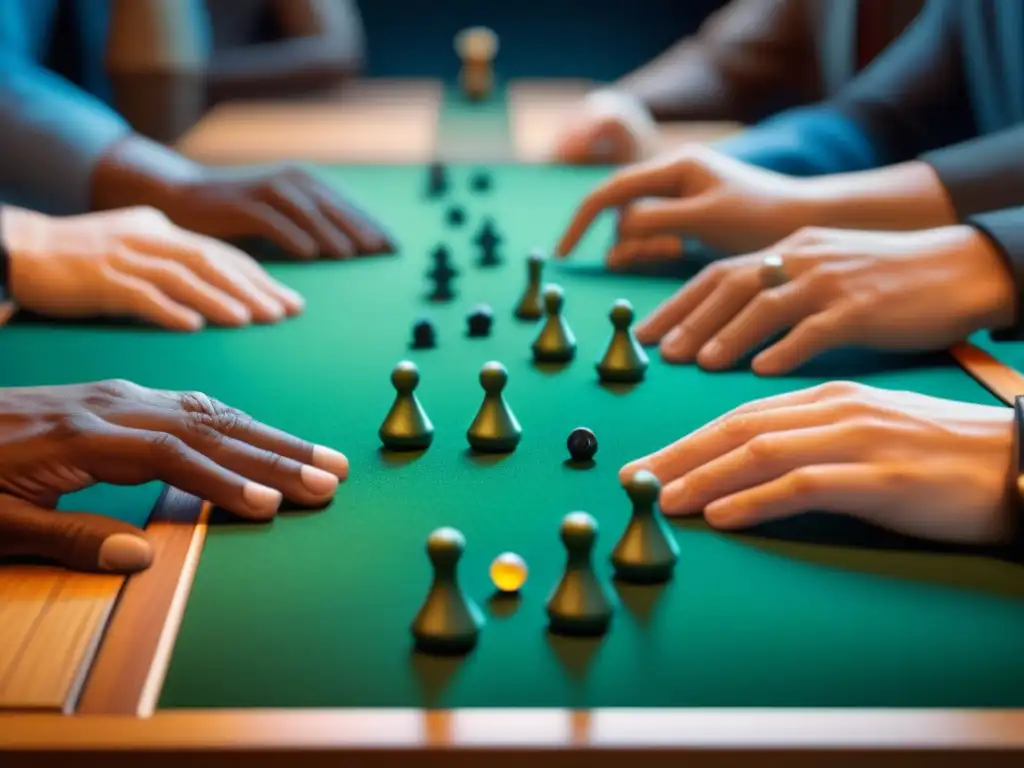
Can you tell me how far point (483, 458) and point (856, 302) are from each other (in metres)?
0.50

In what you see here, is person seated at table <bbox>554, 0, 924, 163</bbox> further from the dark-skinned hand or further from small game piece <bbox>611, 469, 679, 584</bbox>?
small game piece <bbox>611, 469, 679, 584</bbox>

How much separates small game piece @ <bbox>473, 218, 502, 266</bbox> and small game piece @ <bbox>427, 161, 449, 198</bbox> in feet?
1.67

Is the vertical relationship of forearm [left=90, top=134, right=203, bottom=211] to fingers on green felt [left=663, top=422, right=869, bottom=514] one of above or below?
above

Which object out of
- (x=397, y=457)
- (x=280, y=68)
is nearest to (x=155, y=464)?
(x=397, y=457)

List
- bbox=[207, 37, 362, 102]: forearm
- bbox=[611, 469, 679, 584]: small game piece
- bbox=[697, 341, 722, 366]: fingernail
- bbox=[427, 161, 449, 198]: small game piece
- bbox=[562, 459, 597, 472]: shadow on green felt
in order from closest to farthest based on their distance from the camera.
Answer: bbox=[611, 469, 679, 584]: small game piece, bbox=[562, 459, 597, 472]: shadow on green felt, bbox=[697, 341, 722, 366]: fingernail, bbox=[427, 161, 449, 198]: small game piece, bbox=[207, 37, 362, 102]: forearm

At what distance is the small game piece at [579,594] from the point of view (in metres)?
0.95

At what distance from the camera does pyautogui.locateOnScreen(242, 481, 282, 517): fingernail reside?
1.13 meters

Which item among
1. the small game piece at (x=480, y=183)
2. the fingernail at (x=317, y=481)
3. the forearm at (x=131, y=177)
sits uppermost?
the small game piece at (x=480, y=183)

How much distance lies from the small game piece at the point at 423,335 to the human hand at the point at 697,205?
0.48 meters

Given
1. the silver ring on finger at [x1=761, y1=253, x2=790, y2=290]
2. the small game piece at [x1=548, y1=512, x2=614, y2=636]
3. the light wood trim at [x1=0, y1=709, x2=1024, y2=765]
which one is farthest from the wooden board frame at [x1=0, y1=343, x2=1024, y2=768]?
the silver ring on finger at [x1=761, y1=253, x2=790, y2=290]

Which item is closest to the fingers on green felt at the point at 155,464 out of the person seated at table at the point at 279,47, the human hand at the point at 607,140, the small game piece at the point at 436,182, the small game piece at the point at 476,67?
the small game piece at the point at 436,182

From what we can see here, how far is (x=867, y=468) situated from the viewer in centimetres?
109

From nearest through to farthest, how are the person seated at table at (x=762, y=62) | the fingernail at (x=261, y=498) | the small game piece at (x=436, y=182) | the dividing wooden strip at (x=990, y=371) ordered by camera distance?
the fingernail at (x=261, y=498), the dividing wooden strip at (x=990, y=371), the small game piece at (x=436, y=182), the person seated at table at (x=762, y=62)

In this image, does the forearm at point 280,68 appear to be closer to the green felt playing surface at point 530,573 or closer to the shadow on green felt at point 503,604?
the green felt playing surface at point 530,573
